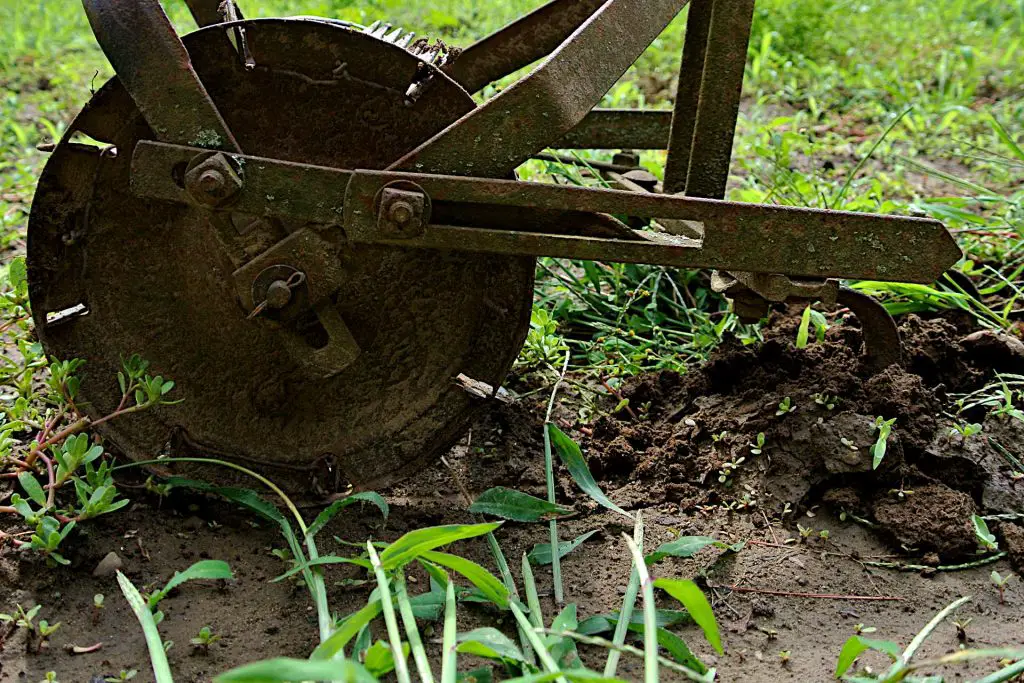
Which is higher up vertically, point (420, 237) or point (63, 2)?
point (63, 2)

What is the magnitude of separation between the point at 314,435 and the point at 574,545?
63cm

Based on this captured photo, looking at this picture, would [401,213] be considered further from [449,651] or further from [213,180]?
[449,651]

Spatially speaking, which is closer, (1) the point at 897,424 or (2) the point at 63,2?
(1) the point at 897,424

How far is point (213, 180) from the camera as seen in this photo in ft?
6.68

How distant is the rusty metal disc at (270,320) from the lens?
86.0 inches

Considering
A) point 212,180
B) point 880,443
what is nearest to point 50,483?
point 212,180

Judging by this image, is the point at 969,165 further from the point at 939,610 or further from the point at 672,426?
the point at 939,610

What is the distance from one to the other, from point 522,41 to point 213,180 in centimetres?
96

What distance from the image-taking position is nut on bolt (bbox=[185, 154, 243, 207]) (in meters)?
2.04

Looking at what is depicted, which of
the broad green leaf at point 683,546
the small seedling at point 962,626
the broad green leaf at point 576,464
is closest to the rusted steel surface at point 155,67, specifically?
the broad green leaf at point 576,464

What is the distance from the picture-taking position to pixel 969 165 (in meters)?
4.65

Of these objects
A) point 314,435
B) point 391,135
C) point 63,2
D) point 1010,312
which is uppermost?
point 63,2

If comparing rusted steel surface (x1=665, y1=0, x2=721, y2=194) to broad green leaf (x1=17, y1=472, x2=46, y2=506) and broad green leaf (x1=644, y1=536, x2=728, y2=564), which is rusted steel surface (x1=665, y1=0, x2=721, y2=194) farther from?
broad green leaf (x1=17, y1=472, x2=46, y2=506)

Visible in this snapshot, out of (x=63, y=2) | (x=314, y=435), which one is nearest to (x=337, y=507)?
(x=314, y=435)
